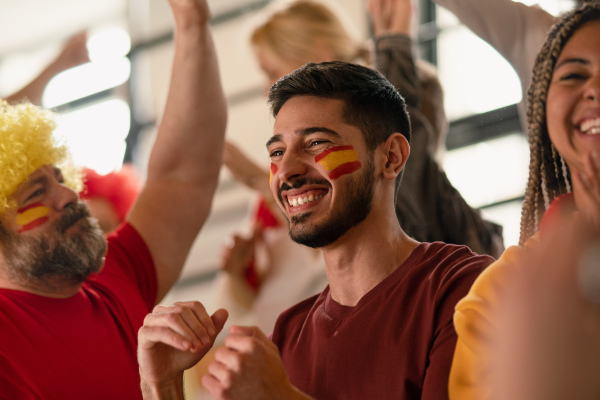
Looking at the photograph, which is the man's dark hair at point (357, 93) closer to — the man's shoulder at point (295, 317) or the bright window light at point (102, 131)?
the man's shoulder at point (295, 317)

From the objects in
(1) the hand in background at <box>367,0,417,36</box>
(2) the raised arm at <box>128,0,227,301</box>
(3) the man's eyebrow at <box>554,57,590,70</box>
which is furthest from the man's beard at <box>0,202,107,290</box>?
(3) the man's eyebrow at <box>554,57,590,70</box>

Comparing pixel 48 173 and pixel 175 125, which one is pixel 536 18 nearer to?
pixel 175 125

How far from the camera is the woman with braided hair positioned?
1.06 m

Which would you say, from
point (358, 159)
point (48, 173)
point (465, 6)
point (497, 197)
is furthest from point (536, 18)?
point (48, 173)

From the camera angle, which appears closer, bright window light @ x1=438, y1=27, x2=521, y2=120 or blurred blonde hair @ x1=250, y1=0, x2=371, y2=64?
blurred blonde hair @ x1=250, y1=0, x2=371, y2=64

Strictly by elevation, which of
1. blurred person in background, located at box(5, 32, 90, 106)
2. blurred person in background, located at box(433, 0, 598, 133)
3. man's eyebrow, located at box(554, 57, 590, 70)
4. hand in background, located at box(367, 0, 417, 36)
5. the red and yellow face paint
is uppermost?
blurred person in background, located at box(5, 32, 90, 106)

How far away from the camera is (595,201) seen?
1.21m

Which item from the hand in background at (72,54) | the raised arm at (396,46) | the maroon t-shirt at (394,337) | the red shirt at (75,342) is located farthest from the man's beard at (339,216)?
the hand in background at (72,54)

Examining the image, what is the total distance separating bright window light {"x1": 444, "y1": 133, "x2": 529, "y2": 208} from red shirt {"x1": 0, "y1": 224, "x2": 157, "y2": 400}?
3.18ft

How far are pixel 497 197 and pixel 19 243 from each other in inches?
57.5

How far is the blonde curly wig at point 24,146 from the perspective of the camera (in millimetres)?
2025

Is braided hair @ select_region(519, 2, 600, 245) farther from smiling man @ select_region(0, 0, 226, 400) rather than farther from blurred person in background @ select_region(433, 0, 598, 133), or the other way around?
smiling man @ select_region(0, 0, 226, 400)

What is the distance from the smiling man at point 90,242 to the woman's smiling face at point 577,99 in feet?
3.58

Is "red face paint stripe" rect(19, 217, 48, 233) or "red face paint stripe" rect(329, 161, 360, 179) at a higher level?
"red face paint stripe" rect(19, 217, 48, 233)
